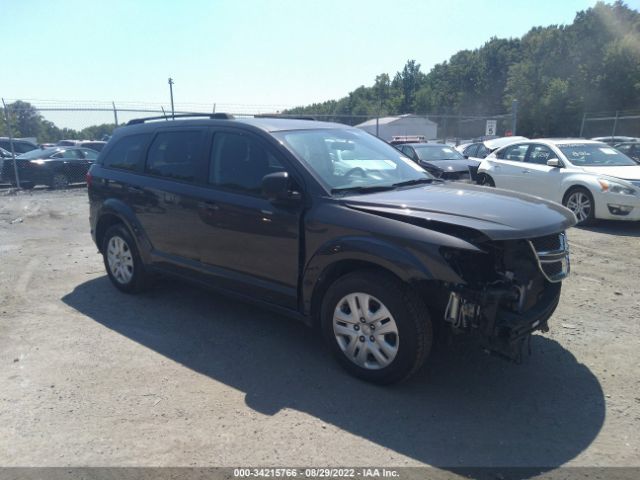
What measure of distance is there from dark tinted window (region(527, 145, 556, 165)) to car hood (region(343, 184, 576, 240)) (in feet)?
22.4

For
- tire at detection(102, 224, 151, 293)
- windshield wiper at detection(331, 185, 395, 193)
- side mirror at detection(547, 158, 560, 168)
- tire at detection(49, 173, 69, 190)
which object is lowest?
tire at detection(49, 173, 69, 190)

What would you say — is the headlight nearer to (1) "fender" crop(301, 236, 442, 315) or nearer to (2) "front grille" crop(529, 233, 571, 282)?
(2) "front grille" crop(529, 233, 571, 282)

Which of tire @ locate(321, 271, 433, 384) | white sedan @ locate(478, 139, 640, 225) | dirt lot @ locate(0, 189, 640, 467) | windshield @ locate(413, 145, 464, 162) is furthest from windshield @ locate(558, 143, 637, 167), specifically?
tire @ locate(321, 271, 433, 384)

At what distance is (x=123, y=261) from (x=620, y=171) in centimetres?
843

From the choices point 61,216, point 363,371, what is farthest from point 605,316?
point 61,216

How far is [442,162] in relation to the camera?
13.2 meters

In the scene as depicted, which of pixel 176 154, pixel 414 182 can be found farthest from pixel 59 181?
pixel 414 182

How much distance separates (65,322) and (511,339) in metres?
4.07

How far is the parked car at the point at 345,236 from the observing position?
Answer: 320 centimetres

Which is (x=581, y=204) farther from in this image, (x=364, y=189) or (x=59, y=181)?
(x=59, y=181)

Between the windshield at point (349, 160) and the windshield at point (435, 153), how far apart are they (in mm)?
9124

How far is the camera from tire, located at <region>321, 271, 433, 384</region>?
10.8 feet

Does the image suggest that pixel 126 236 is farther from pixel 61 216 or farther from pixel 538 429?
pixel 61 216

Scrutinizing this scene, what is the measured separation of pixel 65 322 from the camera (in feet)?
16.2
